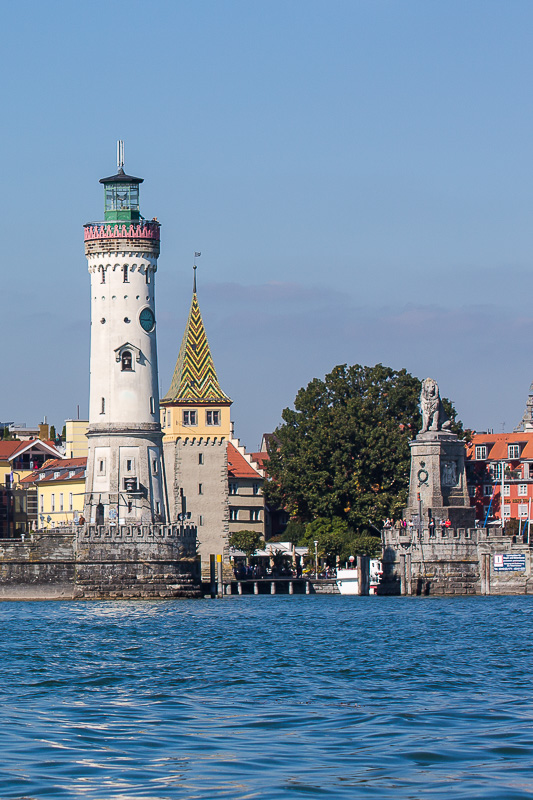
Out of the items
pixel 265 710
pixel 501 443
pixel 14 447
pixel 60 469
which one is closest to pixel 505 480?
pixel 501 443

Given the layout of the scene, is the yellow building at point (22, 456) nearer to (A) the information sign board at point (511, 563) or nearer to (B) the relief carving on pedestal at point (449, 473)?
(B) the relief carving on pedestal at point (449, 473)

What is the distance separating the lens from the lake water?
2347cm

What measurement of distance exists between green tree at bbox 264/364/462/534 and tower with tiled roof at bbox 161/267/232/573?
4265 mm

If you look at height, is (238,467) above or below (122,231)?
below

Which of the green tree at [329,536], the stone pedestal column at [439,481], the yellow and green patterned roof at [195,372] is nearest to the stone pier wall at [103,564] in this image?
the stone pedestal column at [439,481]

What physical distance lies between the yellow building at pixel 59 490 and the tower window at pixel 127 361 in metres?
30.1

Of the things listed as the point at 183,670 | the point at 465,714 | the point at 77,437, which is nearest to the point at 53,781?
the point at 465,714

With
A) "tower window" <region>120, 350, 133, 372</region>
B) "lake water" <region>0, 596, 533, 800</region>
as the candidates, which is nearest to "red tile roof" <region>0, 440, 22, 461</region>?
"tower window" <region>120, 350, 133, 372</region>

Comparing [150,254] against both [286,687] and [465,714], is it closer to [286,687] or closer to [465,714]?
[286,687]

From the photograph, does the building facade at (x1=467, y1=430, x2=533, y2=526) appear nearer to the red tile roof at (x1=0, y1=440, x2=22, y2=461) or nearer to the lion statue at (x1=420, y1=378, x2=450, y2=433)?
the lion statue at (x1=420, y1=378, x2=450, y2=433)

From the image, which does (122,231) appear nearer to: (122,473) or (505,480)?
(122,473)

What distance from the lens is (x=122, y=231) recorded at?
79.4m

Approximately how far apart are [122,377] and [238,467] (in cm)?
4492

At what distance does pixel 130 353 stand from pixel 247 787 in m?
57.8
